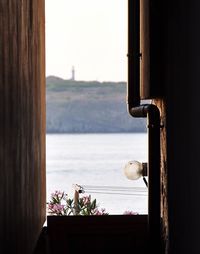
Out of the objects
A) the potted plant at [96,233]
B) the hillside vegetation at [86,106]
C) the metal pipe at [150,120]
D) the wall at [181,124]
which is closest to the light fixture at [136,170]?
the potted plant at [96,233]

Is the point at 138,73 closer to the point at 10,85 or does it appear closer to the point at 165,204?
the point at 165,204

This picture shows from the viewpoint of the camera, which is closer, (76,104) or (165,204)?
(165,204)

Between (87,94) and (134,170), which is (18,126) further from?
(87,94)

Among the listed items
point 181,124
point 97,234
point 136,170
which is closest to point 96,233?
point 97,234

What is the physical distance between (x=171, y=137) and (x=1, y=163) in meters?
1.08

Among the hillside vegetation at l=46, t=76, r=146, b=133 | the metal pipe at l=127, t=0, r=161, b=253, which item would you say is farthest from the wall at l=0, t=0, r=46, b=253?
the hillside vegetation at l=46, t=76, r=146, b=133

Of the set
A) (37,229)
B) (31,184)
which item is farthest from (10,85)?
(37,229)

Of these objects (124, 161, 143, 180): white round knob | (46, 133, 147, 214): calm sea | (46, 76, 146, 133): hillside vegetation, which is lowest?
(46, 133, 147, 214): calm sea

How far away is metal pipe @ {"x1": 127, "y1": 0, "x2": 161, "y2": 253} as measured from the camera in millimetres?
3309

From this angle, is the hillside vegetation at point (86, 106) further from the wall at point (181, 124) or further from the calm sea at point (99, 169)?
the wall at point (181, 124)

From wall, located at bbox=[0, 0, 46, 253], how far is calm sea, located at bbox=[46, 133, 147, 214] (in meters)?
6.37

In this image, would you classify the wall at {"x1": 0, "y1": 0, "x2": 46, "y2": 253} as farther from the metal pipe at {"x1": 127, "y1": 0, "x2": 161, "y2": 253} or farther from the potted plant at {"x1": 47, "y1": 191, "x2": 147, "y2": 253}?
the metal pipe at {"x1": 127, "y1": 0, "x2": 161, "y2": 253}

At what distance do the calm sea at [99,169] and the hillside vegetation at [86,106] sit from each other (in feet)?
5.17

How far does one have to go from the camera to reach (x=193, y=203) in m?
2.51
